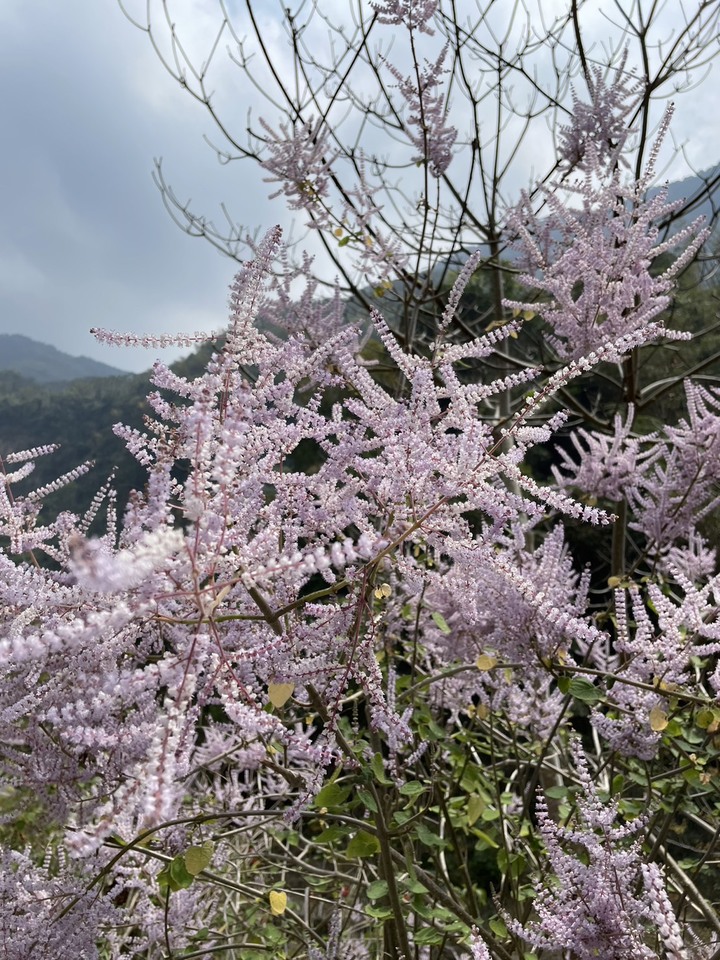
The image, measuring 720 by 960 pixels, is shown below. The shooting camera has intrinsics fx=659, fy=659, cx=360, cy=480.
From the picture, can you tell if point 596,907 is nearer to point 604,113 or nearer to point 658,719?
point 658,719

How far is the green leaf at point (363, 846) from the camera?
150cm

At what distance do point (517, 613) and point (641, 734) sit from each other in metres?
0.60

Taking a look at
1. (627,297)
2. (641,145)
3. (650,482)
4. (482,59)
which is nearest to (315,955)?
(650,482)

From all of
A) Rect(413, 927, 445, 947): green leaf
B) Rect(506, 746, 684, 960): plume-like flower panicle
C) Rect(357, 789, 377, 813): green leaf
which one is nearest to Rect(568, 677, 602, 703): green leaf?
Rect(506, 746, 684, 960): plume-like flower panicle

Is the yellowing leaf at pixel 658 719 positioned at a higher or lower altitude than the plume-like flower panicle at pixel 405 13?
lower

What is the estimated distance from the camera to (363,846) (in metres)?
1.51

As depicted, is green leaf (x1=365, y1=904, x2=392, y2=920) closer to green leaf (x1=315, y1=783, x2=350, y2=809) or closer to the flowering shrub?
the flowering shrub

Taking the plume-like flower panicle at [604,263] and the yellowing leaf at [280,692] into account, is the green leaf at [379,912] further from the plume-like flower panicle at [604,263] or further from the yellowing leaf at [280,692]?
the plume-like flower panicle at [604,263]

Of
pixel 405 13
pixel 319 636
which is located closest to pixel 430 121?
pixel 405 13

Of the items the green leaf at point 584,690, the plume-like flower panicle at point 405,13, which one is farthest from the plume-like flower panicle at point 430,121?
the green leaf at point 584,690

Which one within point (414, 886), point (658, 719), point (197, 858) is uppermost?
point (658, 719)

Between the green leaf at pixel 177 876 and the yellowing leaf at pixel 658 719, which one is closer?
the green leaf at pixel 177 876

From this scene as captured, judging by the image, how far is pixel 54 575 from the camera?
5.67ft

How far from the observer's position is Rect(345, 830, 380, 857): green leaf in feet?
4.92
